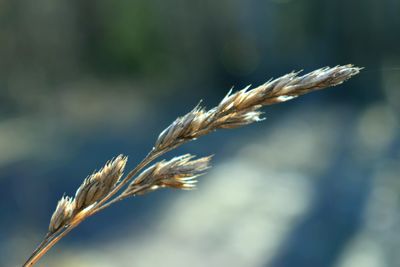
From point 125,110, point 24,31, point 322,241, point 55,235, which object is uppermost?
point 24,31

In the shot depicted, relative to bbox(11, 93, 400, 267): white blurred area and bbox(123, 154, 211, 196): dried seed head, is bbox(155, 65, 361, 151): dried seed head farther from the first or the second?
bbox(11, 93, 400, 267): white blurred area

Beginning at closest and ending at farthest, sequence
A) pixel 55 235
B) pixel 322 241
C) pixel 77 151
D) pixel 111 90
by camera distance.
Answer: pixel 55 235
pixel 322 241
pixel 77 151
pixel 111 90

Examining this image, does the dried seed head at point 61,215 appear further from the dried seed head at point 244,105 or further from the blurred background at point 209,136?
the blurred background at point 209,136

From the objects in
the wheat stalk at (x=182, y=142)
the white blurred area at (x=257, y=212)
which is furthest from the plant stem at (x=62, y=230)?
the white blurred area at (x=257, y=212)

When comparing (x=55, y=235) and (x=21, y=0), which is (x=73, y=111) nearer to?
(x=21, y=0)

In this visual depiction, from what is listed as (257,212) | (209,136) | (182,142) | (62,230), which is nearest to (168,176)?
(182,142)

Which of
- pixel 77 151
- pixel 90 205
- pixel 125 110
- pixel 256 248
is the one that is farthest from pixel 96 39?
pixel 90 205
